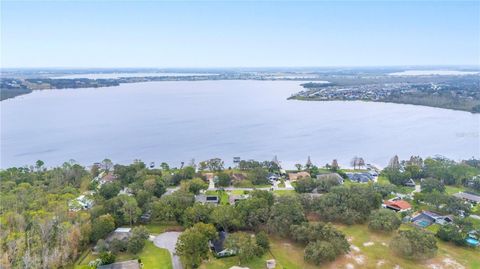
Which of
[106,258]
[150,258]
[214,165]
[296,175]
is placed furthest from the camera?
[214,165]

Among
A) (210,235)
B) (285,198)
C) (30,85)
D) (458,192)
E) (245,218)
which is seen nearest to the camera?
(210,235)

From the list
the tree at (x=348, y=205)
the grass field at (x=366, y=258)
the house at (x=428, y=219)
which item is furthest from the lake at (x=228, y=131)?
the grass field at (x=366, y=258)

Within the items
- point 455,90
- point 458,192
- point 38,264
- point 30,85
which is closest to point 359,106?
point 455,90

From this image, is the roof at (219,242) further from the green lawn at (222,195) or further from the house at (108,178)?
the house at (108,178)

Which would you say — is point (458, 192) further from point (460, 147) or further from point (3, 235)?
→ point (3, 235)

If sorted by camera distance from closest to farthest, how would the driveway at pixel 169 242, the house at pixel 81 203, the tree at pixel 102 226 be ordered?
the driveway at pixel 169 242, the tree at pixel 102 226, the house at pixel 81 203

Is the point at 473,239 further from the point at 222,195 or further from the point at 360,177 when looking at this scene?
the point at 222,195

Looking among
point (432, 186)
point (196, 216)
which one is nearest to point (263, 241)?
point (196, 216)
